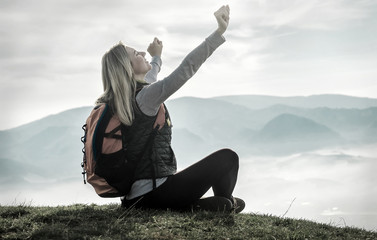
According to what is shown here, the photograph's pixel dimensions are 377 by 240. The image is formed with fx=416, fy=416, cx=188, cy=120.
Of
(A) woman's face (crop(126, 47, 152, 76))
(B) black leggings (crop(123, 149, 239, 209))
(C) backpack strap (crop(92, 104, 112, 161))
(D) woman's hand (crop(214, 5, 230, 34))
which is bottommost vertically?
(B) black leggings (crop(123, 149, 239, 209))

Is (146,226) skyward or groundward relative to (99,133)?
groundward

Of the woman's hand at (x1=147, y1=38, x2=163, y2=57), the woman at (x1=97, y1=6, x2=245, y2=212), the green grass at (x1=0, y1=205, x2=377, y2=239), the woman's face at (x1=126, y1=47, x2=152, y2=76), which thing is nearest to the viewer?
the green grass at (x1=0, y1=205, x2=377, y2=239)

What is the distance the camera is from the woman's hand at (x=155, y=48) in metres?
7.25

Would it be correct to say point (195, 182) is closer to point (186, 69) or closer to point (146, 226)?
point (146, 226)

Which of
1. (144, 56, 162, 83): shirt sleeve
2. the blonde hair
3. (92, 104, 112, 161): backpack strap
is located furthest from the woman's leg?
(144, 56, 162, 83): shirt sleeve

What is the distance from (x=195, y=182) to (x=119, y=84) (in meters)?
1.72

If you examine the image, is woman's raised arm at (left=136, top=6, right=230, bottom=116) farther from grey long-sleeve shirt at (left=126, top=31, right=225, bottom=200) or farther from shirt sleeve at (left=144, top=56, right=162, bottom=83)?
shirt sleeve at (left=144, top=56, right=162, bottom=83)

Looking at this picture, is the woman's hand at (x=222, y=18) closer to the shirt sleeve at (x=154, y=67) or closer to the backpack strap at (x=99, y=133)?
the backpack strap at (x=99, y=133)

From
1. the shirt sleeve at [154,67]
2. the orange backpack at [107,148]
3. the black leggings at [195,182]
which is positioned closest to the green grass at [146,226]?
the black leggings at [195,182]

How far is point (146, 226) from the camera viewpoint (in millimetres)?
5371

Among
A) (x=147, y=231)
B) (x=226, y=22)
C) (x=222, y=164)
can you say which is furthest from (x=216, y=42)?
(x=147, y=231)

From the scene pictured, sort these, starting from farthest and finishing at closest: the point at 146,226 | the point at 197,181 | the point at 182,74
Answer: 1. the point at 197,181
2. the point at 146,226
3. the point at 182,74

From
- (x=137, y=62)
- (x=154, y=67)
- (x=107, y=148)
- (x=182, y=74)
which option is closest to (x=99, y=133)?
(x=107, y=148)

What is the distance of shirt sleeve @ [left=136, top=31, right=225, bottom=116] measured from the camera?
5.24 m
